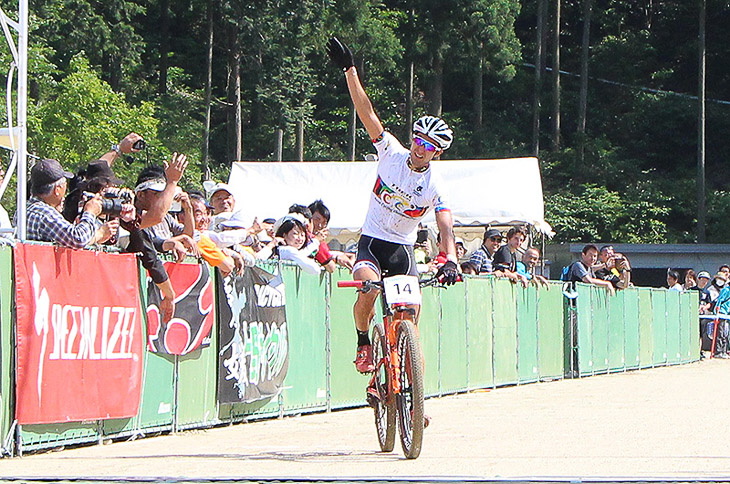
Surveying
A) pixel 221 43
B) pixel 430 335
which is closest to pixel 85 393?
pixel 430 335

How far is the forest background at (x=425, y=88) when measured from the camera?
50094 mm

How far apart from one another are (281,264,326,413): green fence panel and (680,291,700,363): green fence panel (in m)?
16.2

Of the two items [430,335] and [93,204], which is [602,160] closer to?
[430,335]

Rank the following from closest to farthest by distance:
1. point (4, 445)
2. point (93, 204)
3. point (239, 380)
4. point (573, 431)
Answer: point (4, 445) < point (93, 204) < point (573, 431) < point (239, 380)

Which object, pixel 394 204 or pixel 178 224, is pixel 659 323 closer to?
pixel 178 224

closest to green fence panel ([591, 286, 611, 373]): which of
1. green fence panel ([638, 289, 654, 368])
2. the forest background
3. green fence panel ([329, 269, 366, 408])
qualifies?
green fence panel ([638, 289, 654, 368])

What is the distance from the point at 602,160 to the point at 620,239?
6.88m

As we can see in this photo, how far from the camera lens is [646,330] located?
25.2m

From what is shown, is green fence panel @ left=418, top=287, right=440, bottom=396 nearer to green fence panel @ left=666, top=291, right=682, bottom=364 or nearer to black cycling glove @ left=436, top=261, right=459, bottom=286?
black cycling glove @ left=436, top=261, right=459, bottom=286

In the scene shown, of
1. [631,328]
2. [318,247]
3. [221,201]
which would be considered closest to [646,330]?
[631,328]

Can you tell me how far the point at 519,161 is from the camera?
24984 mm

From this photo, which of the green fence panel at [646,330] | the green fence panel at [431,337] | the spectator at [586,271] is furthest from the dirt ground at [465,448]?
the green fence panel at [646,330]

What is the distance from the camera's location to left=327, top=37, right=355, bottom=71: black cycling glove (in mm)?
9008

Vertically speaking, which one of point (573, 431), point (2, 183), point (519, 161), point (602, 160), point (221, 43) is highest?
point (221, 43)
